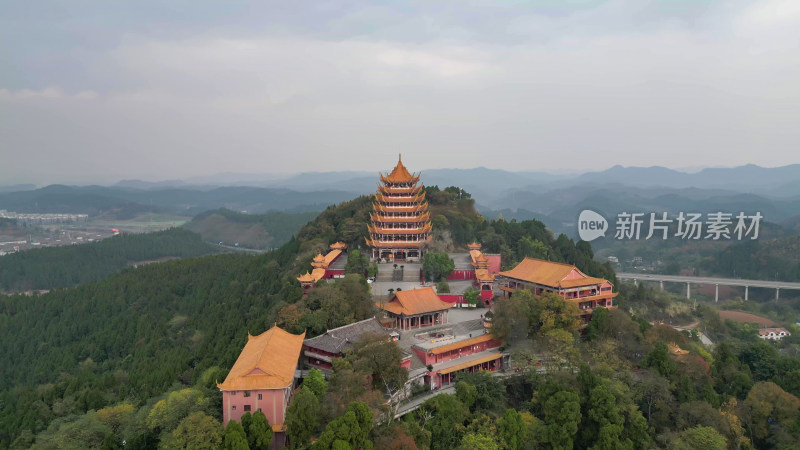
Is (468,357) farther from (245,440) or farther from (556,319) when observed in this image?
(245,440)

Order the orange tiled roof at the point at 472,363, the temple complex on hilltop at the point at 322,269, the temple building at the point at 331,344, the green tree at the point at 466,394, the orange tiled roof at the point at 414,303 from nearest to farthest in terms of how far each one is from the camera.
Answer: the green tree at the point at 466,394 → the temple building at the point at 331,344 → the orange tiled roof at the point at 472,363 → the orange tiled roof at the point at 414,303 → the temple complex on hilltop at the point at 322,269

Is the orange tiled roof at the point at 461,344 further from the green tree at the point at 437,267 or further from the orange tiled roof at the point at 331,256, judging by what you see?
the orange tiled roof at the point at 331,256

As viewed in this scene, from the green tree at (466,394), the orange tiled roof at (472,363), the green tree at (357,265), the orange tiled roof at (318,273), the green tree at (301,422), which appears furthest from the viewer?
the green tree at (357,265)

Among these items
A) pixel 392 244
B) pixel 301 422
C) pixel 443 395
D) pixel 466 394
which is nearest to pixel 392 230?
pixel 392 244

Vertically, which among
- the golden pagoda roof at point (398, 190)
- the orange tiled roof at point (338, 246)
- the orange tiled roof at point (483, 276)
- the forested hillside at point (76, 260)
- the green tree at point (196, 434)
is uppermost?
the golden pagoda roof at point (398, 190)

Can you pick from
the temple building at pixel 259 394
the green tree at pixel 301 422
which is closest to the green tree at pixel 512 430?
the green tree at pixel 301 422

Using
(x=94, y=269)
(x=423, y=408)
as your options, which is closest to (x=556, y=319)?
(x=423, y=408)
